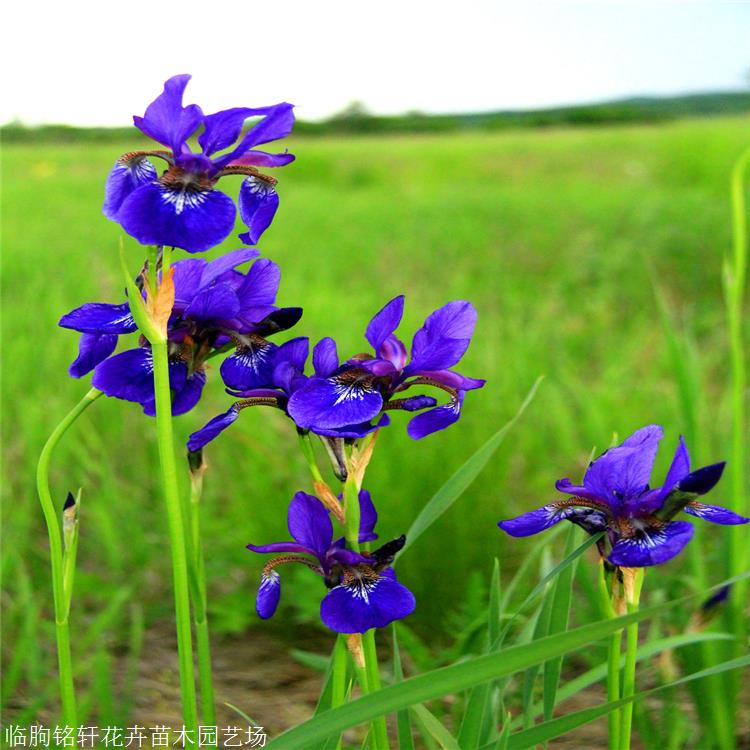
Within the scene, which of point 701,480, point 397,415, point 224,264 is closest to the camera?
point 701,480

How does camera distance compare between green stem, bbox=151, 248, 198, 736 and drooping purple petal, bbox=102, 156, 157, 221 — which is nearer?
green stem, bbox=151, 248, 198, 736

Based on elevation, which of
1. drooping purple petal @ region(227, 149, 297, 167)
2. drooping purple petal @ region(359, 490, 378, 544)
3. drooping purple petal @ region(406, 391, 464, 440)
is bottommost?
drooping purple petal @ region(359, 490, 378, 544)

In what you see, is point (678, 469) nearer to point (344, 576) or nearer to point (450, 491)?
point (450, 491)

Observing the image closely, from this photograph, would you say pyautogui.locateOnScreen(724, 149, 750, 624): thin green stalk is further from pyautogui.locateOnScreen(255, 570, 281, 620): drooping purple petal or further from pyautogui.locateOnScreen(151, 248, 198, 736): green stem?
pyautogui.locateOnScreen(151, 248, 198, 736): green stem

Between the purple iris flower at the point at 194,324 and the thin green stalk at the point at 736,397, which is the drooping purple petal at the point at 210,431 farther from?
the thin green stalk at the point at 736,397

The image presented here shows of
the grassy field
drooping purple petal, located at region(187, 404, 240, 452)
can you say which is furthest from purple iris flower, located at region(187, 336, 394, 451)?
the grassy field

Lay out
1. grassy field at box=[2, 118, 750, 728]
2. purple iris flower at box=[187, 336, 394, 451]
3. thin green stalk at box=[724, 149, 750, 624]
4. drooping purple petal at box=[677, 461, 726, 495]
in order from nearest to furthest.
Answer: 1. drooping purple petal at box=[677, 461, 726, 495]
2. purple iris flower at box=[187, 336, 394, 451]
3. thin green stalk at box=[724, 149, 750, 624]
4. grassy field at box=[2, 118, 750, 728]

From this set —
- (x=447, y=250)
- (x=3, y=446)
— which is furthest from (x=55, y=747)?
(x=447, y=250)

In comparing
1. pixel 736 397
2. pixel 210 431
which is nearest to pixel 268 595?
pixel 210 431
